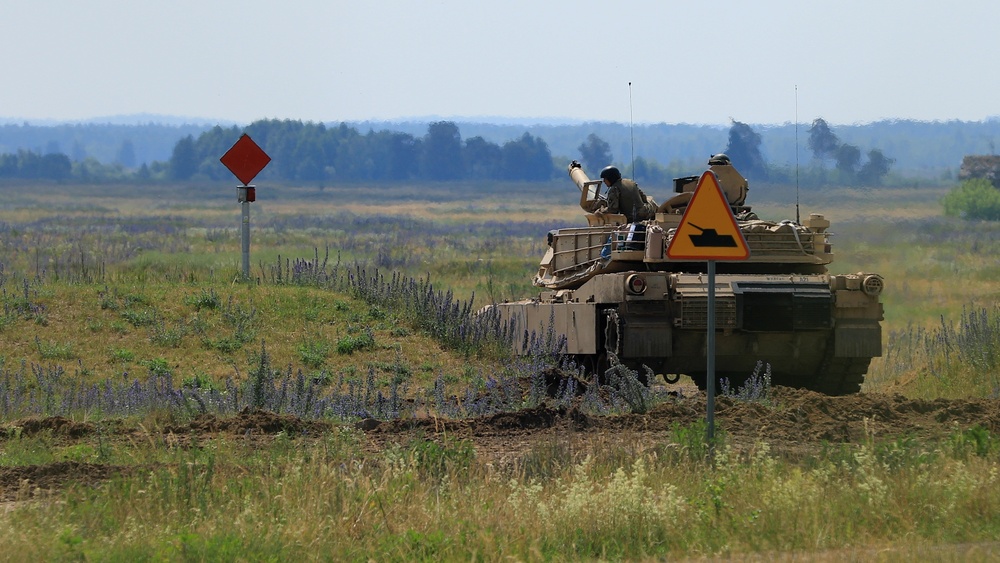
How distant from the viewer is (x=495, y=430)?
472 inches

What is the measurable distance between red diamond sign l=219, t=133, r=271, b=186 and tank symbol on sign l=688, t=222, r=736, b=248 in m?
11.4

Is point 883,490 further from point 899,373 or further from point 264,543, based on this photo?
point 899,373

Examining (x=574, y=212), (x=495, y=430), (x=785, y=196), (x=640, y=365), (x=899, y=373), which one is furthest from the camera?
(x=574, y=212)

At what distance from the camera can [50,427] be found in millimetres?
11789

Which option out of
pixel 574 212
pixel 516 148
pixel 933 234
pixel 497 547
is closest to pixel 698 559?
pixel 497 547

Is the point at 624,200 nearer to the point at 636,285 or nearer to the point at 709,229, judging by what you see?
the point at 636,285

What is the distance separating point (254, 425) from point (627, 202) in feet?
23.5

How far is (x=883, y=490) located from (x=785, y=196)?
1304 cm

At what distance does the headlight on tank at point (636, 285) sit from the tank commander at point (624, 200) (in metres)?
2.67

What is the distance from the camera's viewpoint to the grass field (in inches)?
314

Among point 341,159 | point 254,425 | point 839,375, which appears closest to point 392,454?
point 254,425

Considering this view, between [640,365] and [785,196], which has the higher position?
[785,196]

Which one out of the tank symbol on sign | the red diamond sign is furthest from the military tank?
the red diamond sign

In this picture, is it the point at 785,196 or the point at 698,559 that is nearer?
the point at 698,559
